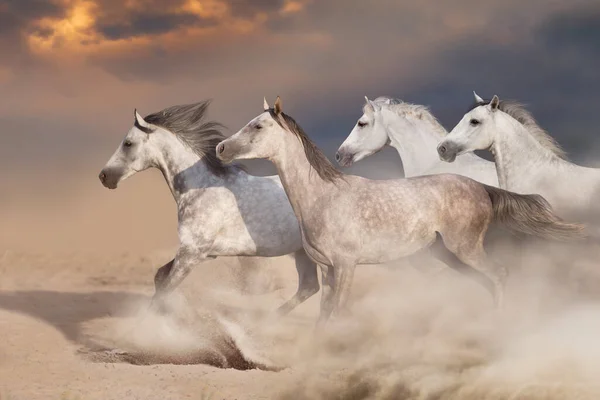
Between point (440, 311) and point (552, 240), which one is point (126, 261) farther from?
point (552, 240)

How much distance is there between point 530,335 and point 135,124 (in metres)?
4.23

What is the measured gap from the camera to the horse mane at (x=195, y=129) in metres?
8.78

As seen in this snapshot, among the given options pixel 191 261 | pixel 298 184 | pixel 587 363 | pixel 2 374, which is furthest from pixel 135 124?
pixel 587 363

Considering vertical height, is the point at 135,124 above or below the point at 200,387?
above

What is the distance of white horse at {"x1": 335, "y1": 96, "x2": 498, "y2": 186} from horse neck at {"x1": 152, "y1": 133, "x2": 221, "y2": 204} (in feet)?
8.45

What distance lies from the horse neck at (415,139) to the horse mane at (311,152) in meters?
3.37

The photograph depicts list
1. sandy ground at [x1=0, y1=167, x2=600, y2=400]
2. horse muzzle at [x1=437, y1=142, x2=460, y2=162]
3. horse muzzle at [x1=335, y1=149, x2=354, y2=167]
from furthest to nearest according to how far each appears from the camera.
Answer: horse muzzle at [x1=335, y1=149, x2=354, y2=167] → horse muzzle at [x1=437, y1=142, x2=460, y2=162] → sandy ground at [x1=0, y1=167, x2=600, y2=400]

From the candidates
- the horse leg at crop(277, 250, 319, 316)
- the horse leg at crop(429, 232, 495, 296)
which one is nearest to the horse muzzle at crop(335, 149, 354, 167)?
the horse leg at crop(277, 250, 319, 316)

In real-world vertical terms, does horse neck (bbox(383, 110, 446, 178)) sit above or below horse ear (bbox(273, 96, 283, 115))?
below

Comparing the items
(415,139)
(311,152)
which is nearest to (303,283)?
(311,152)

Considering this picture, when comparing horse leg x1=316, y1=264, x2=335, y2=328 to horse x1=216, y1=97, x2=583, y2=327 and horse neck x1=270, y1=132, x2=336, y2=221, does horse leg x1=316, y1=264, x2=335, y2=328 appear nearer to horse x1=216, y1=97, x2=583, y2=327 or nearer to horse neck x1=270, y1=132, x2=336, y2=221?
horse x1=216, y1=97, x2=583, y2=327

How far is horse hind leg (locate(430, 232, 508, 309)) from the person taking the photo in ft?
26.7

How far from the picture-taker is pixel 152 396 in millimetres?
6664

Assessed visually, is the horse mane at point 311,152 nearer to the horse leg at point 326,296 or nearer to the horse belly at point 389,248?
the horse belly at point 389,248
